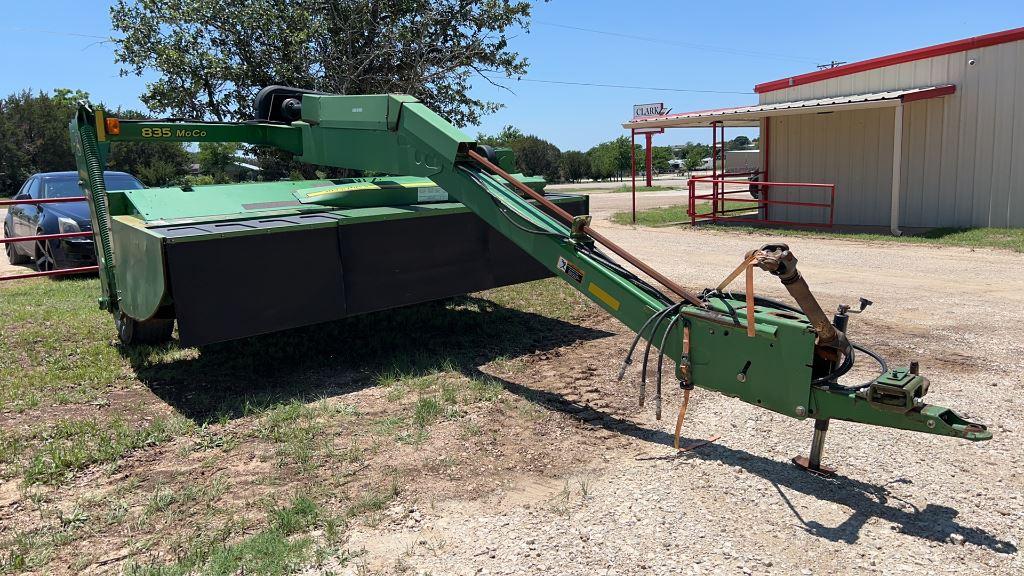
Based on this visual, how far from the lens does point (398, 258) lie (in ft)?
18.6

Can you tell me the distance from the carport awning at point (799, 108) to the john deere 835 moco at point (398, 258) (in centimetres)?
1024

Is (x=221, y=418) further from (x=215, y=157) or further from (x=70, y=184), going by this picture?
(x=215, y=157)

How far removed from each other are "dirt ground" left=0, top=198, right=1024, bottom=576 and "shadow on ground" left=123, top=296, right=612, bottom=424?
17 centimetres

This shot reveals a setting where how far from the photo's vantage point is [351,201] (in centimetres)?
590

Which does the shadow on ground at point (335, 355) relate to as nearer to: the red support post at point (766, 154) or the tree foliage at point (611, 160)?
the red support post at point (766, 154)

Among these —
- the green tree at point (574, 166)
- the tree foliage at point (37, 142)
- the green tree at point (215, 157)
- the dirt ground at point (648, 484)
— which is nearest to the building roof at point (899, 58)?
the dirt ground at point (648, 484)

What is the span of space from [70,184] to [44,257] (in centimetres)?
115

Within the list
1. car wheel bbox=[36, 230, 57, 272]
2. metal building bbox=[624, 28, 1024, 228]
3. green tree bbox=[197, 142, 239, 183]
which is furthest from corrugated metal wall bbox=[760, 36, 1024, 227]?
green tree bbox=[197, 142, 239, 183]

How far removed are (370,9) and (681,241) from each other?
23.8 ft

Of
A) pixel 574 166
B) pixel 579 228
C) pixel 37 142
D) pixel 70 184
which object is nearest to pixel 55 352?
pixel 579 228

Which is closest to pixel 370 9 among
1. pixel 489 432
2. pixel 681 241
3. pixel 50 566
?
pixel 681 241

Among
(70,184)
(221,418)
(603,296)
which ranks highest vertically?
(70,184)

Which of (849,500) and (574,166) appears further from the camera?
(574,166)

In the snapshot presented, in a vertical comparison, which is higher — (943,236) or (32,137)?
(32,137)
